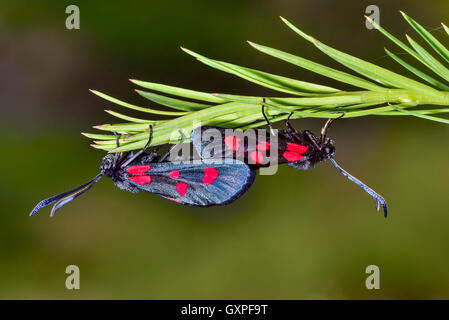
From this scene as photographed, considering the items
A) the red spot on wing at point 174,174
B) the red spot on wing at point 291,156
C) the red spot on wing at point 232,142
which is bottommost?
the red spot on wing at point 174,174

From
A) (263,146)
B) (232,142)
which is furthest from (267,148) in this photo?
(232,142)

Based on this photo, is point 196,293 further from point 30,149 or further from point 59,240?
point 30,149

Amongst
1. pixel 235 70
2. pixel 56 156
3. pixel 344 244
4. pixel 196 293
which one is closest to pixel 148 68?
pixel 56 156

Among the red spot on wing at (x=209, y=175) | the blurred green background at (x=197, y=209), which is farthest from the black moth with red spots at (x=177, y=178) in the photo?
the blurred green background at (x=197, y=209)

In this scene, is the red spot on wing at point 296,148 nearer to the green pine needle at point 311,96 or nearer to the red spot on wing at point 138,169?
the green pine needle at point 311,96

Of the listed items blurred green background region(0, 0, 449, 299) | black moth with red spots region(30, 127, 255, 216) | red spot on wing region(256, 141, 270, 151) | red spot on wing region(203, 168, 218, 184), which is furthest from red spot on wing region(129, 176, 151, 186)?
blurred green background region(0, 0, 449, 299)

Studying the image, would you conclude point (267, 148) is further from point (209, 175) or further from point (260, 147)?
point (209, 175)
